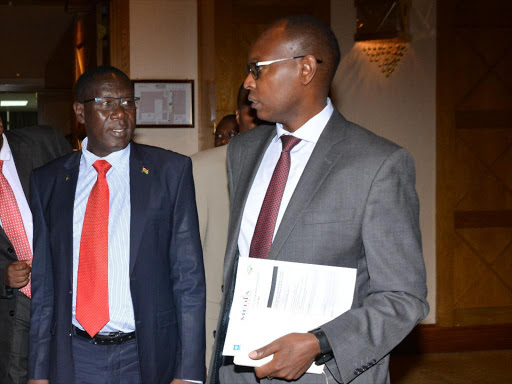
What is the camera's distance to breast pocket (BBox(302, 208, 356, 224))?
1954mm

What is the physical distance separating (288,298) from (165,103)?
13.8 ft

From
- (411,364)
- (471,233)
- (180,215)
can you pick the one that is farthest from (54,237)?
(471,233)

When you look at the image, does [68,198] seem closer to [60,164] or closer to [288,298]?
[60,164]

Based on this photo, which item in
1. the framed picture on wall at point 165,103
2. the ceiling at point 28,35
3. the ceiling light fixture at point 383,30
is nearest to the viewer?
the ceiling light fixture at point 383,30

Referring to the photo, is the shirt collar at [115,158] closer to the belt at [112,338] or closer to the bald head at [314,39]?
the belt at [112,338]

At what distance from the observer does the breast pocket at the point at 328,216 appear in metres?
1.95

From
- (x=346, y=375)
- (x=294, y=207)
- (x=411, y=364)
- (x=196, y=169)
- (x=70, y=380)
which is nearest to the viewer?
(x=346, y=375)

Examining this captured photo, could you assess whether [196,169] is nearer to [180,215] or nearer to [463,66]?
[180,215]

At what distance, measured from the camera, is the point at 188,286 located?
2594 mm

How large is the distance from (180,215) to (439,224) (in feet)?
12.9

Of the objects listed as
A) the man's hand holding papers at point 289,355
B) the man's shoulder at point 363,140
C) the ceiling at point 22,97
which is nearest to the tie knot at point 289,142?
the man's shoulder at point 363,140

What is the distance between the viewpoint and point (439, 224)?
6.09 meters

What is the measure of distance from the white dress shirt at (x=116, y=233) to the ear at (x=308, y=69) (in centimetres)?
89

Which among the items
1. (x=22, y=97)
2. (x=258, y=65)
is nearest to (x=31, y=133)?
(x=258, y=65)
